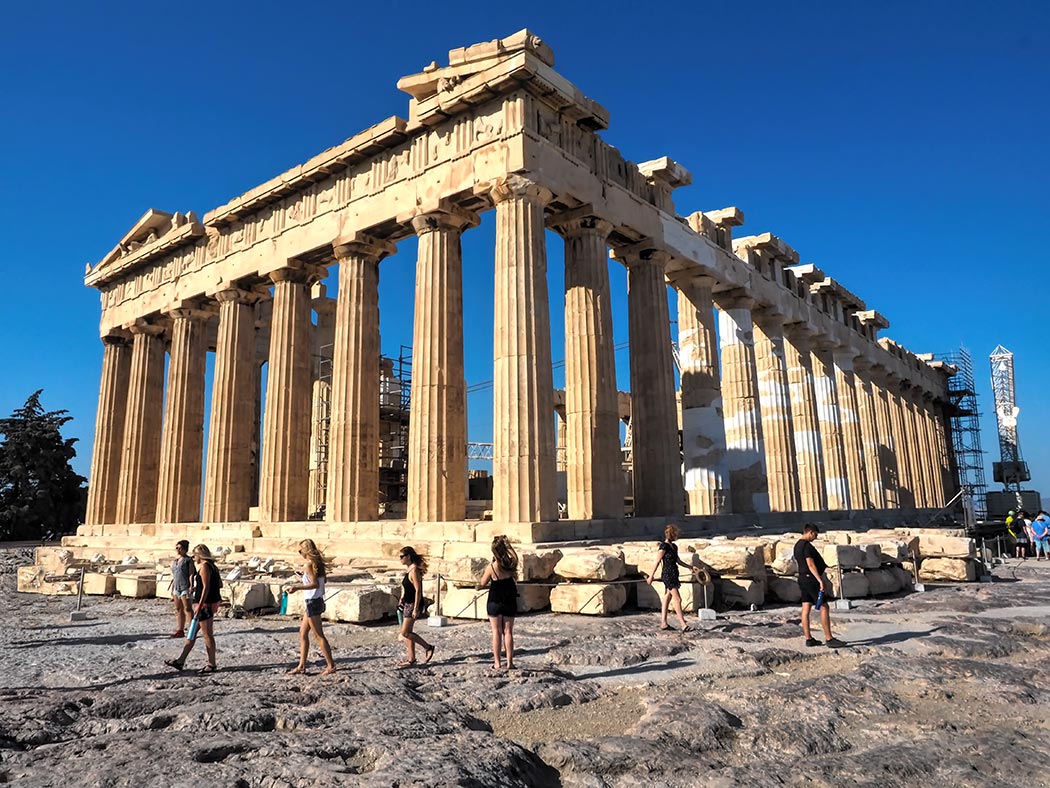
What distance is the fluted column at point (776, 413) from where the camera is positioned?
2484 cm

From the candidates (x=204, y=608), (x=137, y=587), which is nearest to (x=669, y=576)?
(x=204, y=608)

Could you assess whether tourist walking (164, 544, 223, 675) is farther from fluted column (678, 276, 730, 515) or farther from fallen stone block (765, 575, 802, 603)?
fluted column (678, 276, 730, 515)

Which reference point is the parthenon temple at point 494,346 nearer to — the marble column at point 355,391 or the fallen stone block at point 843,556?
the marble column at point 355,391

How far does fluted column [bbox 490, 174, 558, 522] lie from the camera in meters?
14.8

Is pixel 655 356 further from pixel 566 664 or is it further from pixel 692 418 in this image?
pixel 566 664

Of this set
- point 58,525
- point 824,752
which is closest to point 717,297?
point 824,752

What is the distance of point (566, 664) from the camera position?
762cm

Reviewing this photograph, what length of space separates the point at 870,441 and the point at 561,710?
31.1 metres

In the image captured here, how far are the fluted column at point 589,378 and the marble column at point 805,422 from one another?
12.5 m

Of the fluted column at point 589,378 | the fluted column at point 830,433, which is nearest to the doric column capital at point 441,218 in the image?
the fluted column at point 589,378

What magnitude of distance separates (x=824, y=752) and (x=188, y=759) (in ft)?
13.2

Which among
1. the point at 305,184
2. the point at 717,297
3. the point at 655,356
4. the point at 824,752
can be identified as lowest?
the point at 824,752

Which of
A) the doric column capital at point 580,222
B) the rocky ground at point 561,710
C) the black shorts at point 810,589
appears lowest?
the rocky ground at point 561,710

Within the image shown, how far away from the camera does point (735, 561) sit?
11.4m
